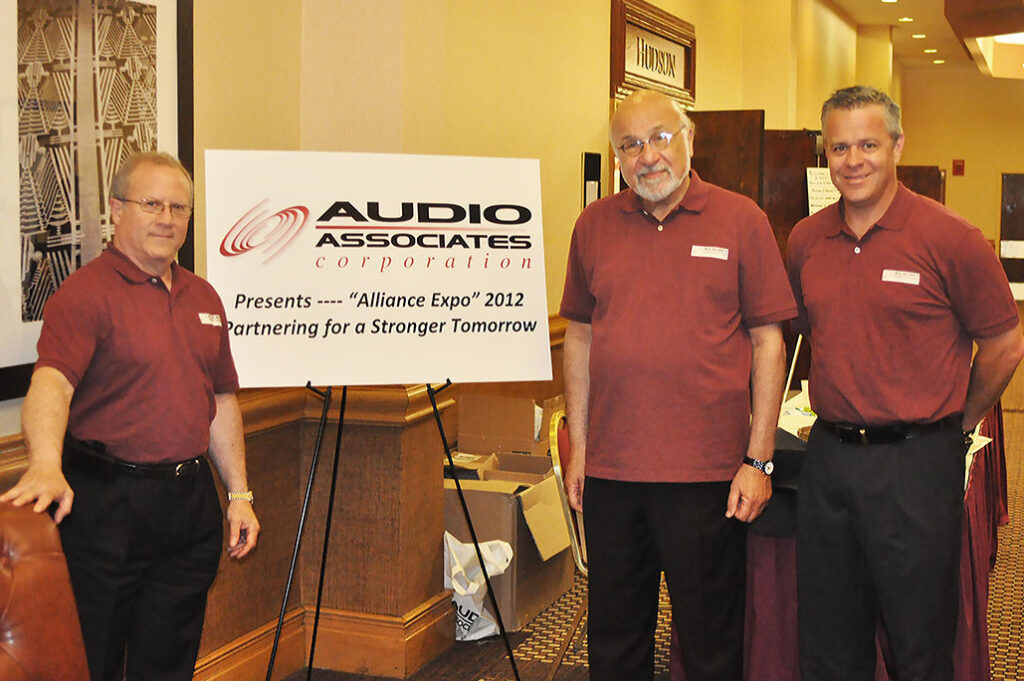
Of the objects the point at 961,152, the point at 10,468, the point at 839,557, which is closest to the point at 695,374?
the point at 839,557

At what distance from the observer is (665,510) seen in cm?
248

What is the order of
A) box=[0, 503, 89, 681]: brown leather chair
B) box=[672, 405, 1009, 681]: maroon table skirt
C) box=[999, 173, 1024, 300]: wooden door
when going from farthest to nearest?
box=[999, 173, 1024, 300]: wooden door < box=[672, 405, 1009, 681]: maroon table skirt < box=[0, 503, 89, 681]: brown leather chair

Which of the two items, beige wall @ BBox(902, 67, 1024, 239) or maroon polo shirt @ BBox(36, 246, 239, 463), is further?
beige wall @ BBox(902, 67, 1024, 239)

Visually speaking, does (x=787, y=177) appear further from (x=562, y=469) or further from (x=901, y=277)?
(x=901, y=277)

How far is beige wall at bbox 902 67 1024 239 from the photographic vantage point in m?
16.7

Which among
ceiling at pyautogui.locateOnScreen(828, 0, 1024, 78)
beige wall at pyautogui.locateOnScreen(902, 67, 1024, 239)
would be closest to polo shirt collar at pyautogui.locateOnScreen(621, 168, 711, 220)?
ceiling at pyautogui.locateOnScreen(828, 0, 1024, 78)

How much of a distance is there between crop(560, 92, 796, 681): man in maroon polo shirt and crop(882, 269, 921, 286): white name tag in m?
0.21

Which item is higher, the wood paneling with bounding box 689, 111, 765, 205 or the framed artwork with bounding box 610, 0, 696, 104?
the framed artwork with bounding box 610, 0, 696, 104

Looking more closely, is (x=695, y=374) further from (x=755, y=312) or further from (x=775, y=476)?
(x=775, y=476)

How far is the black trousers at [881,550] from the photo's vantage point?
238 centimetres

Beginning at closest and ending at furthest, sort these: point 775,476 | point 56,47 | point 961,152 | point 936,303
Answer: point 936,303 → point 56,47 → point 775,476 → point 961,152

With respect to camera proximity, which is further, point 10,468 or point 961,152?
point 961,152

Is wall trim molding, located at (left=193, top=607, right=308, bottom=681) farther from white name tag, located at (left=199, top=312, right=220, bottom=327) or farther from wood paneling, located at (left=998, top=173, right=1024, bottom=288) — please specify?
wood paneling, located at (left=998, top=173, right=1024, bottom=288)

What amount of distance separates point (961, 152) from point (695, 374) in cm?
1631
